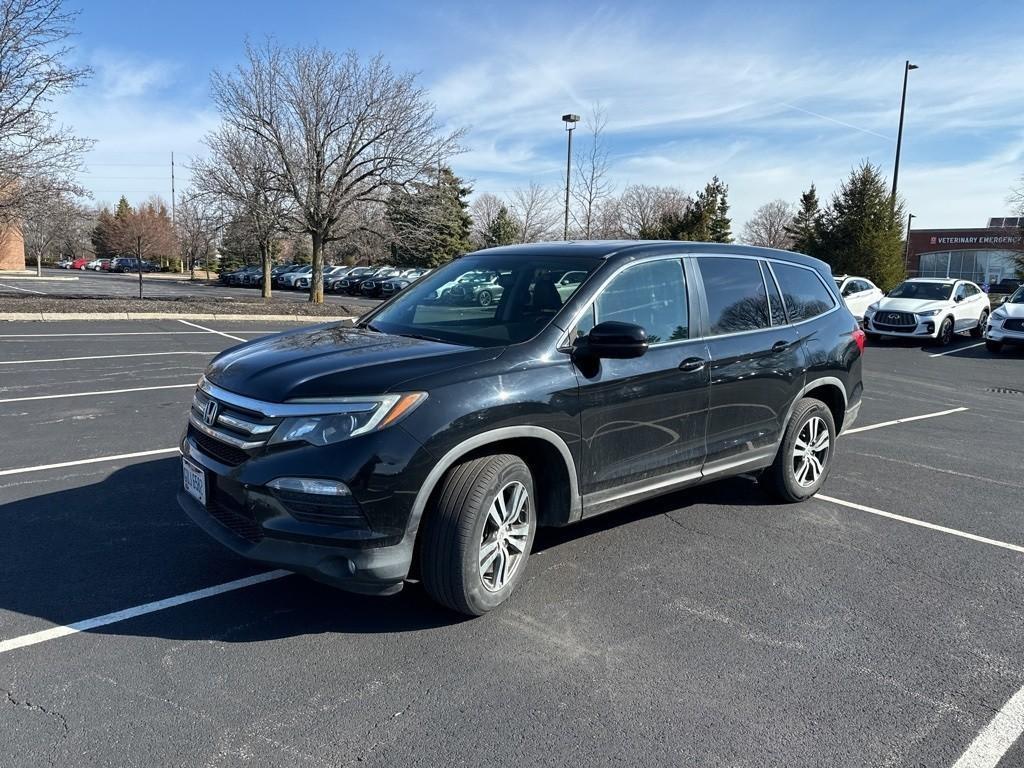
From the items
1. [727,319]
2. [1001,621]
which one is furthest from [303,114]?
[1001,621]

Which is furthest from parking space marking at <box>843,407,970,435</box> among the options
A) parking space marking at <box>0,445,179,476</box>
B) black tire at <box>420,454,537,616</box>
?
parking space marking at <box>0,445,179,476</box>

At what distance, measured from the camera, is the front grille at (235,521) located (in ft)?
10.8

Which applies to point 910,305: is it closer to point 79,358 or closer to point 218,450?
point 79,358

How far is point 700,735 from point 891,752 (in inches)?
27.6

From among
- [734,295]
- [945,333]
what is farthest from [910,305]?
[734,295]

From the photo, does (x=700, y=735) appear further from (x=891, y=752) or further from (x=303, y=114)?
(x=303, y=114)

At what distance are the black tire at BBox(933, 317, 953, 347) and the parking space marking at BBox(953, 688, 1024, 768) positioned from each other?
58.9ft

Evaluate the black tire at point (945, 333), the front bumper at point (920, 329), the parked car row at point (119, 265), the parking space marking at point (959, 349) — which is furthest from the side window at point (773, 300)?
the parked car row at point (119, 265)

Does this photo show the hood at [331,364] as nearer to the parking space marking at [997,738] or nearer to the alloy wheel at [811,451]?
the parking space marking at [997,738]

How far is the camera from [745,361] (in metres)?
4.77

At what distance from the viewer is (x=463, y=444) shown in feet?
10.9

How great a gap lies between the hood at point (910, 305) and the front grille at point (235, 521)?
19080 millimetres

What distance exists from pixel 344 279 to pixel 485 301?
133ft

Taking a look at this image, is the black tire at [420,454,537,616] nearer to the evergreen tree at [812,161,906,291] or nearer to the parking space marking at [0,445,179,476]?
the parking space marking at [0,445,179,476]
